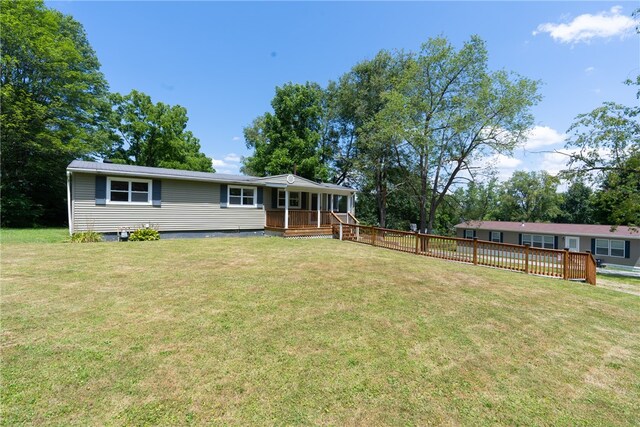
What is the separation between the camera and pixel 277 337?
376 cm

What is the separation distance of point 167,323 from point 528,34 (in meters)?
18.1

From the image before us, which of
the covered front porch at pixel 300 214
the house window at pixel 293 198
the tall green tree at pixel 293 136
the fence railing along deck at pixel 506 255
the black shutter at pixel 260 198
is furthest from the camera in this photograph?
the tall green tree at pixel 293 136

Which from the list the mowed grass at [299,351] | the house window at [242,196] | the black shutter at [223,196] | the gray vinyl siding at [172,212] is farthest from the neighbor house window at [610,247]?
the black shutter at [223,196]

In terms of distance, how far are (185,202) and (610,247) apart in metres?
33.9

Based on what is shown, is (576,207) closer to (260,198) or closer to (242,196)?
(260,198)

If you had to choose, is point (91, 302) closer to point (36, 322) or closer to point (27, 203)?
point (36, 322)

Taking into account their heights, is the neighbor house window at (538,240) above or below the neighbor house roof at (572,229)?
below

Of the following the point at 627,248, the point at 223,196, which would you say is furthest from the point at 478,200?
the point at 223,196

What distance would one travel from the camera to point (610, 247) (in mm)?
24344

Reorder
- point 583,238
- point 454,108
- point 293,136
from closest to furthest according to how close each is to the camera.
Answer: point 454,108 < point 583,238 < point 293,136

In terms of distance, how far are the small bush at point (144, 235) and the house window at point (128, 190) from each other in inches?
51.3

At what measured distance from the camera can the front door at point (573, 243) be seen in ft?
83.7

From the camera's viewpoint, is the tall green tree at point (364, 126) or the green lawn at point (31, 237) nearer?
the green lawn at point (31, 237)

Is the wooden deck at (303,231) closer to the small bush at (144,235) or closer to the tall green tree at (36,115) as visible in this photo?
the small bush at (144,235)
